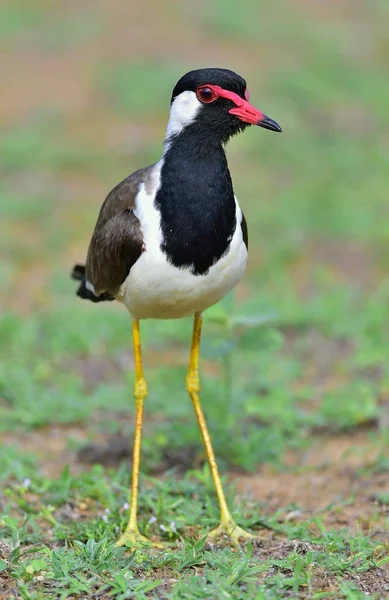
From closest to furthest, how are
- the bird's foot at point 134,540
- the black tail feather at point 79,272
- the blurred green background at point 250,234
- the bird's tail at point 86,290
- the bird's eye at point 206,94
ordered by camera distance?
the bird's foot at point 134,540
the bird's eye at point 206,94
the bird's tail at point 86,290
the black tail feather at point 79,272
the blurred green background at point 250,234

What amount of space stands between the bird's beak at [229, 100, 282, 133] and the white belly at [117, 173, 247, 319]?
1.35ft

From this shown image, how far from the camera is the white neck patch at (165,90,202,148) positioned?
4.50m

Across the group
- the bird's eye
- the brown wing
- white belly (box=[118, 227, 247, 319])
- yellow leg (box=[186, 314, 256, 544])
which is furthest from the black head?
yellow leg (box=[186, 314, 256, 544])

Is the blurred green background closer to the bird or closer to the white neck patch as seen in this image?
the bird

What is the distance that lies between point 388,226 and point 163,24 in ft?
26.4

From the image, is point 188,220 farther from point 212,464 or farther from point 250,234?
point 250,234

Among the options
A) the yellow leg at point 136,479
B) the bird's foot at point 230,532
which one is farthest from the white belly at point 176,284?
the bird's foot at point 230,532

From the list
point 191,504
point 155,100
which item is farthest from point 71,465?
point 155,100

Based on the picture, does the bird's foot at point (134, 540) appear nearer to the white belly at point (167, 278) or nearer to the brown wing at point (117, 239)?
the white belly at point (167, 278)

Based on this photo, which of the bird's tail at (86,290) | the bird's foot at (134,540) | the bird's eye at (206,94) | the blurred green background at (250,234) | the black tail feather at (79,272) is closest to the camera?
the bird's foot at (134,540)

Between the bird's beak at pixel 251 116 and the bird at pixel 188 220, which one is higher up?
the bird's beak at pixel 251 116

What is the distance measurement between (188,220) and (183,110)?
0.53 meters

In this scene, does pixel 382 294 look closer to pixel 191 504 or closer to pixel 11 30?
pixel 191 504

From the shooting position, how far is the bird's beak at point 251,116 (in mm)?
4434
